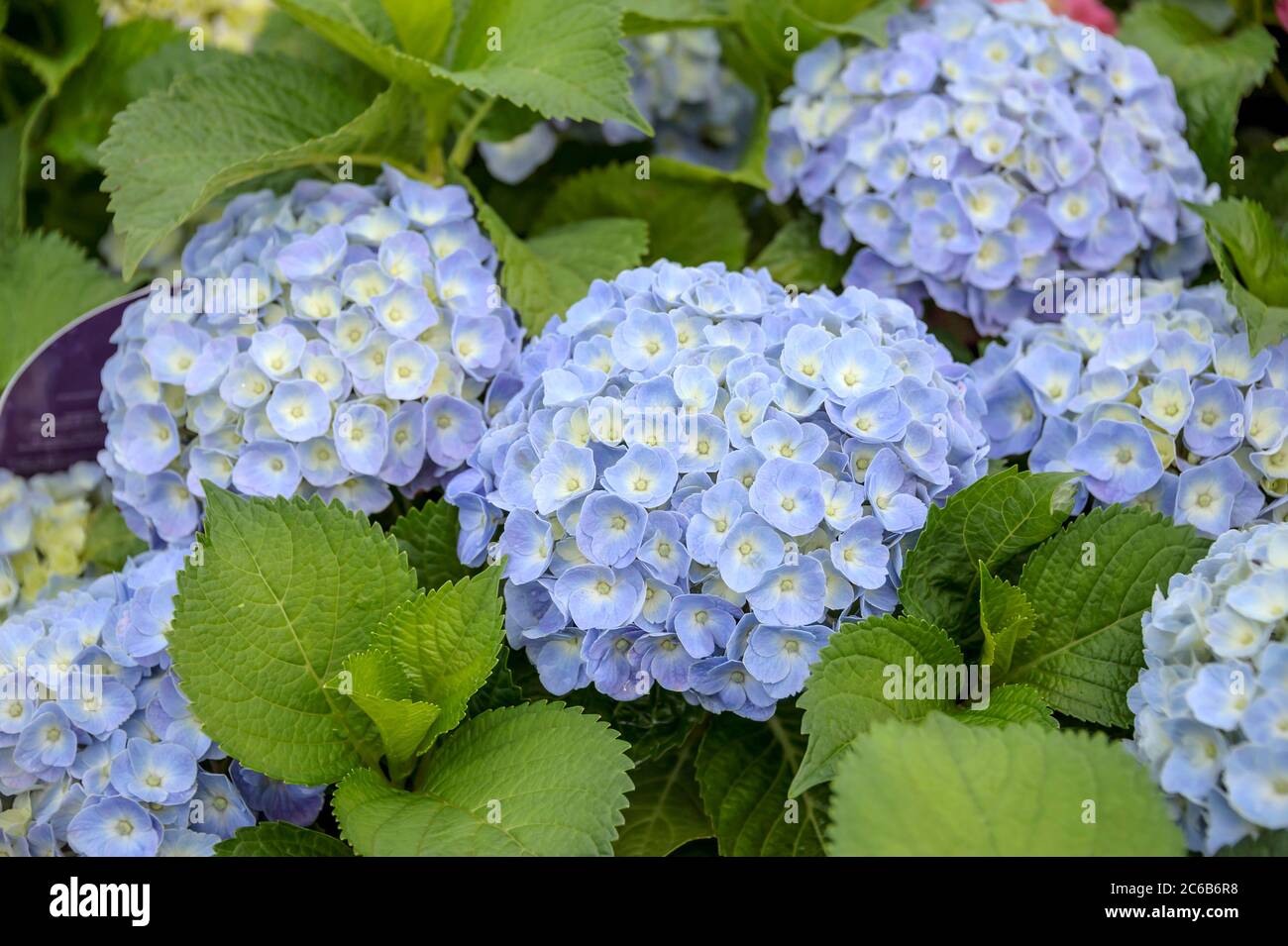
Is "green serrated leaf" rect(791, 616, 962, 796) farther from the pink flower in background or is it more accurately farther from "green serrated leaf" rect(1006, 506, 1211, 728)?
the pink flower in background

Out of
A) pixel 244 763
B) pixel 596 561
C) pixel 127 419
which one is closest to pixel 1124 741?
pixel 596 561

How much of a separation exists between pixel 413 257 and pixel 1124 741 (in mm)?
856

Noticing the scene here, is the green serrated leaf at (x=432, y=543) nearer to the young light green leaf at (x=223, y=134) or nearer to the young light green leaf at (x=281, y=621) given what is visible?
the young light green leaf at (x=281, y=621)

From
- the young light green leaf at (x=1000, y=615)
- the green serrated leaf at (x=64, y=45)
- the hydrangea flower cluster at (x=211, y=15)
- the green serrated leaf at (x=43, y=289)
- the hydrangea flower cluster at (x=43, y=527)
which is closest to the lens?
the young light green leaf at (x=1000, y=615)

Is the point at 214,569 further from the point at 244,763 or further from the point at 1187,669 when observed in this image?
the point at 1187,669

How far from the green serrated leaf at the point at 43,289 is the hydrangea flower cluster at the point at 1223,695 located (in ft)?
4.23

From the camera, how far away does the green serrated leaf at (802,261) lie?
160 cm

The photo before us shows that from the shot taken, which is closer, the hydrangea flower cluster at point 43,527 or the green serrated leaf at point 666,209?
the hydrangea flower cluster at point 43,527

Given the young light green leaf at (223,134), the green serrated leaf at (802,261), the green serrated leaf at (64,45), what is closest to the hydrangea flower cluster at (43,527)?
the young light green leaf at (223,134)

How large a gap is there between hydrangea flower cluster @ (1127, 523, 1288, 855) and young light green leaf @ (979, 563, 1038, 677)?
0.36 ft

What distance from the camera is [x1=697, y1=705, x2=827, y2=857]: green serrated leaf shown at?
118 centimetres

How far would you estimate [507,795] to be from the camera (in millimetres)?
1072

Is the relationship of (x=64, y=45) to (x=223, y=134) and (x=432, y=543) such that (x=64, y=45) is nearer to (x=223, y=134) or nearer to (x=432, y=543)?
(x=223, y=134)

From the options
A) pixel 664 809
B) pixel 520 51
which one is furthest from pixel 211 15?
pixel 664 809
